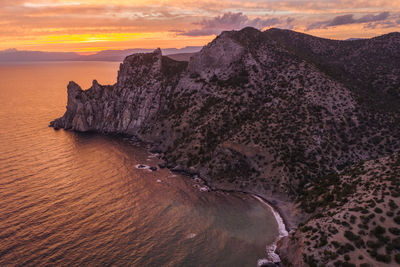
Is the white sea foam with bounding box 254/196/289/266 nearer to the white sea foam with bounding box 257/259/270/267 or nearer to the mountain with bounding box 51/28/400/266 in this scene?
the white sea foam with bounding box 257/259/270/267

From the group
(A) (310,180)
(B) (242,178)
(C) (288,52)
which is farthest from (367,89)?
(B) (242,178)

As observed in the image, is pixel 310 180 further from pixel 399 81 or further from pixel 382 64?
pixel 382 64

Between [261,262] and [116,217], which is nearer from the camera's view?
[261,262]

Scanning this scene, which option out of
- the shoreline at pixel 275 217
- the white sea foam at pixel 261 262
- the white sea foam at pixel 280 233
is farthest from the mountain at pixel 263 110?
the white sea foam at pixel 261 262

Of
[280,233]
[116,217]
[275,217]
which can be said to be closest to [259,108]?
[275,217]

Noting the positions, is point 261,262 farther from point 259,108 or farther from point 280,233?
point 259,108

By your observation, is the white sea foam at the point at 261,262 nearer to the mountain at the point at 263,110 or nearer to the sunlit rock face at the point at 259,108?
the mountain at the point at 263,110

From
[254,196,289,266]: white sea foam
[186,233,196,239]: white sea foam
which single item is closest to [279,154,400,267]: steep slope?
[254,196,289,266]: white sea foam
